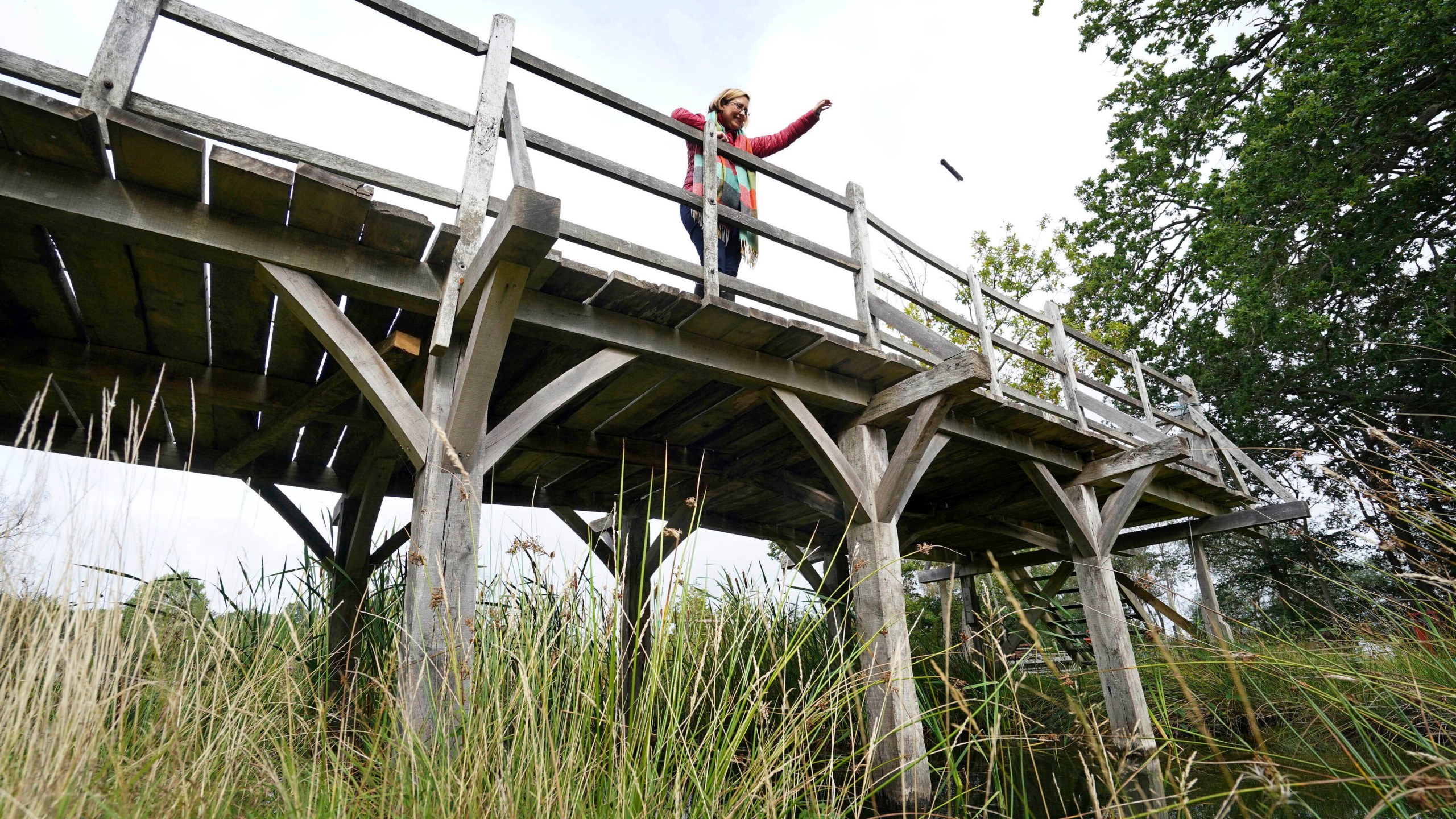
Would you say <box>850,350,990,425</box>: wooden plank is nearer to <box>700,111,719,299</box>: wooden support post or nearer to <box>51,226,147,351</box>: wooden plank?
<box>700,111,719,299</box>: wooden support post

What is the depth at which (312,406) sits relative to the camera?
12.0 feet

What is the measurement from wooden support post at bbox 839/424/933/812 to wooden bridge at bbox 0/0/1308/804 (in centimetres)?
2

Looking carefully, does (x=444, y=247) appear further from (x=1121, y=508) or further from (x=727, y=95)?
(x=1121, y=508)

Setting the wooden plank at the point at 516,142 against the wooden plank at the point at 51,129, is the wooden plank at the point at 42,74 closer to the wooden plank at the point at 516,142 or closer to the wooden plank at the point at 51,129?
the wooden plank at the point at 51,129

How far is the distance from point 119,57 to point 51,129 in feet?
1.09

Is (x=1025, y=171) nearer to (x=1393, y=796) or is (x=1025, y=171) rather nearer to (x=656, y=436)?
(x=656, y=436)

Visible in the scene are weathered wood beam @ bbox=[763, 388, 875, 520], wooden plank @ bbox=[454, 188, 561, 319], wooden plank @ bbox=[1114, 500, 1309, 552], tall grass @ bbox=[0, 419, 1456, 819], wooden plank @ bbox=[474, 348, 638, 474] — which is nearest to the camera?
tall grass @ bbox=[0, 419, 1456, 819]

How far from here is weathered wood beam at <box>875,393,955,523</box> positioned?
3.93 metres

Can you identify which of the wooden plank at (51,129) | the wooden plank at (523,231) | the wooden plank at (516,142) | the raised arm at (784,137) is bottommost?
the wooden plank at (523,231)

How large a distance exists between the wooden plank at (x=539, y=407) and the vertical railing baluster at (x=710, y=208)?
0.53m

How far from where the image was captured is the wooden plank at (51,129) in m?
2.12

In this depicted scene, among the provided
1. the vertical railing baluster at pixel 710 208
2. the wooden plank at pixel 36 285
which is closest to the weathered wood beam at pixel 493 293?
the vertical railing baluster at pixel 710 208

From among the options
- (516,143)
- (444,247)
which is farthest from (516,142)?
(444,247)

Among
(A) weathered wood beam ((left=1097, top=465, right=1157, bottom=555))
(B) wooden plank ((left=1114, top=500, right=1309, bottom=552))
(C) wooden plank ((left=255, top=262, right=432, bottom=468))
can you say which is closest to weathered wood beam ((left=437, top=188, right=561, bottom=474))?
(C) wooden plank ((left=255, top=262, right=432, bottom=468))
